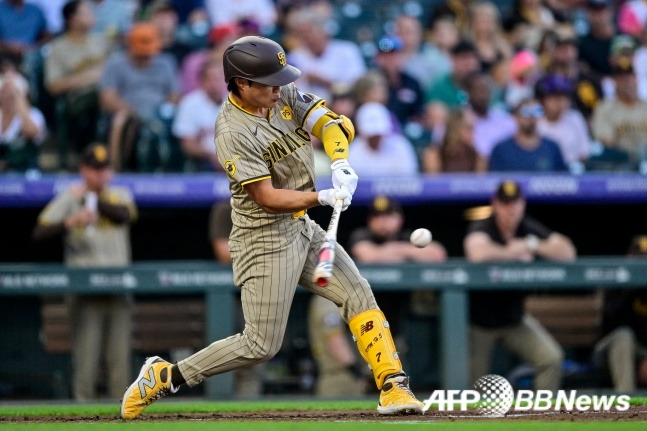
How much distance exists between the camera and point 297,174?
5203mm

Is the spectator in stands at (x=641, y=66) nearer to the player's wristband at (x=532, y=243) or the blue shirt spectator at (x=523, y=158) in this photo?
the blue shirt spectator at (x=523, y=158)

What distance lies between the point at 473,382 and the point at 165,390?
9.13ft

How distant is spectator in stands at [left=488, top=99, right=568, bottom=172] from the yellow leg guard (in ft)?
13.4

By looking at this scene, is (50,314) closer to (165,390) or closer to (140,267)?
(140,267)

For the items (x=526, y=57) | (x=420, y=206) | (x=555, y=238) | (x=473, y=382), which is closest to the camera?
(x=473, y=382)

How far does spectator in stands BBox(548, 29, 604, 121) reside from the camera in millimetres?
9797

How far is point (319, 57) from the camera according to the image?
9.71 meters

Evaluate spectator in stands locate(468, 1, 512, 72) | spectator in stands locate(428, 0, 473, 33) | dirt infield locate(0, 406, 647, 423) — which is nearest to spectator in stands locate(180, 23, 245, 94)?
spectator in stands locate(428, 0, 473, 33)

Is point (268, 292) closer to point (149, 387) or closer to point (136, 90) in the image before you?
point (149, 387)

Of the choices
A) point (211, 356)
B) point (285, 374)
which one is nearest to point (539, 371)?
point (285, 374)

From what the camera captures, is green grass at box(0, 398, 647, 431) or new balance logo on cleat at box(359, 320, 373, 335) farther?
new balance logo on cleat at box(359, 320, 373, 335)

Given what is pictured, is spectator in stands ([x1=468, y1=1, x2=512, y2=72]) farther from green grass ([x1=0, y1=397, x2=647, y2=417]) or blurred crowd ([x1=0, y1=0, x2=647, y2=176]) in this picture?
green grass ([x1=0, y1=397, x2=647, y2=417])

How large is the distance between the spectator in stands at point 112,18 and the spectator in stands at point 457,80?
270 cm

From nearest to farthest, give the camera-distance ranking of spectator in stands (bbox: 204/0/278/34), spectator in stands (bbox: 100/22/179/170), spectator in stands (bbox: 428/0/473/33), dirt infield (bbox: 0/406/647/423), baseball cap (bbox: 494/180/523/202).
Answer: dirt infield (bbox: 0/406/647/423) < baseball cap (bbox: 494/180/523/202) < spectator in stands (bbox: 100/22/179/170) < spectator in stands (bbox: 204/0/278/34) < spectator in stands (bbox: 428/0/473/33)
